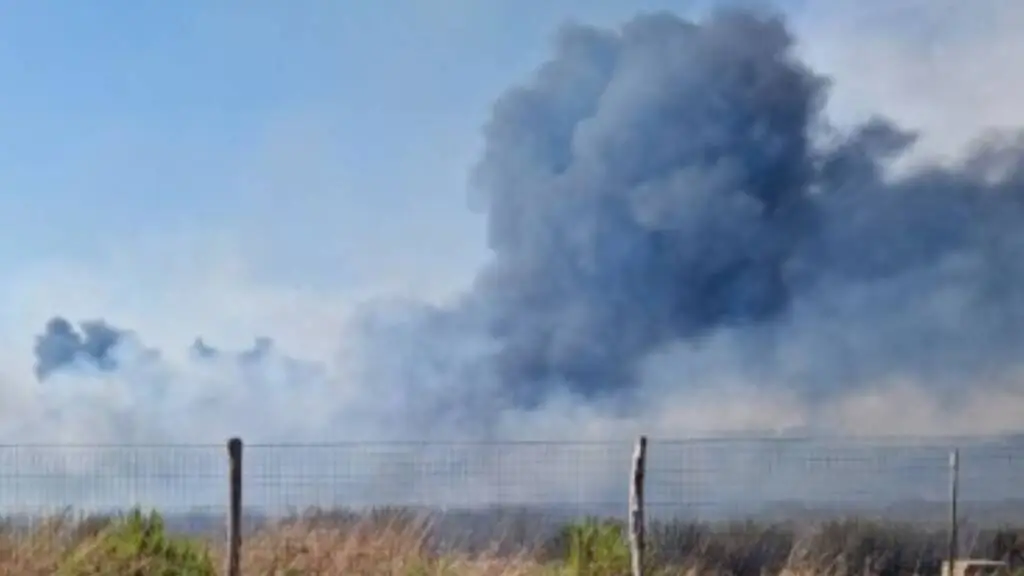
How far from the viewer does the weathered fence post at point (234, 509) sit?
995cm

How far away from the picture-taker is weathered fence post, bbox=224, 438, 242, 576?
32.6 ft

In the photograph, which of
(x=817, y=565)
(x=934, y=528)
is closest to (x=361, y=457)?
(x=817, y=565)

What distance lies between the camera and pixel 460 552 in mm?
11250

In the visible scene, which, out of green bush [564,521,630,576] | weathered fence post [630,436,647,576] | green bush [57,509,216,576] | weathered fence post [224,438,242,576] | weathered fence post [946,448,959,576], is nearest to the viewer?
weathered fence post [224,438,242,576]

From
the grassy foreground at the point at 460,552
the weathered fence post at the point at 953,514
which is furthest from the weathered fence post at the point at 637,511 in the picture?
the weathered fence post at the point at 953,514

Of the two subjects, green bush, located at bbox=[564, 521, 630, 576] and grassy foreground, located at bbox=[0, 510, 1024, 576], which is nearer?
grassy foreground, located at bbox=[0, 510, 1024, 576]

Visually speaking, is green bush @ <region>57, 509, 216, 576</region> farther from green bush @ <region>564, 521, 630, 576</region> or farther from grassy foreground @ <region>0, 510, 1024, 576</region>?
green bush @ <region>564, 521, 630, 576</region>

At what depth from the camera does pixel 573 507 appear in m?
11.8

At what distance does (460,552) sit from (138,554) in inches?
80.3

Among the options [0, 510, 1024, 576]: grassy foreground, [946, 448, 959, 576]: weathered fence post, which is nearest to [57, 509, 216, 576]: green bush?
[0, 510, 1024, 576]: grassy foreground

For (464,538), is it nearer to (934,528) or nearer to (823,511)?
(823,511)

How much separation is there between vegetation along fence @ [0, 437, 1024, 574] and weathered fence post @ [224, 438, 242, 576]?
1.08 metres

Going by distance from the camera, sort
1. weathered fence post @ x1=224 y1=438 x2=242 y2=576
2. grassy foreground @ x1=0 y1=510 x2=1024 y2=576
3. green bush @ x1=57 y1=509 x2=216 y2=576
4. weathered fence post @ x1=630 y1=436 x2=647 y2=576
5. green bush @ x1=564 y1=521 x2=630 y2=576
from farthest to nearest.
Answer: green bush @ x1=564 y1=521 x2=630 y2=576
grassy foreground @ x1=0 y1=510 x2=1024 y2=576
green bush @ x1=57 y1=509 x2=216 y2=576
weathered fence post @ x1=630 y1=436 x2=647 y2=576
weathered fence post @ x1=224 y1=438 x2=242 y2=576

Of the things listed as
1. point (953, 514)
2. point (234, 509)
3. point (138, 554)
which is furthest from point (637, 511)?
point (138, 554)
